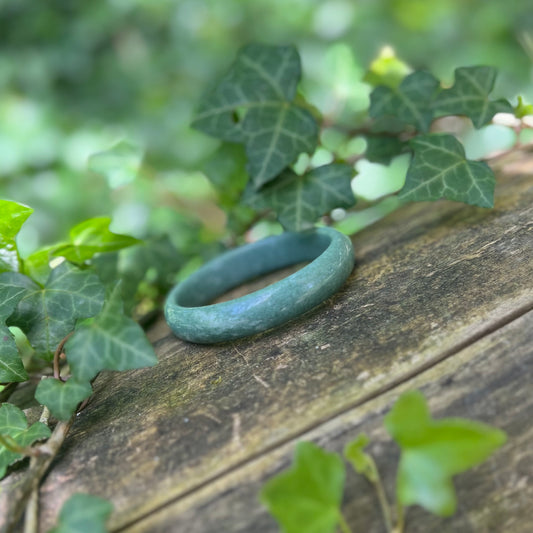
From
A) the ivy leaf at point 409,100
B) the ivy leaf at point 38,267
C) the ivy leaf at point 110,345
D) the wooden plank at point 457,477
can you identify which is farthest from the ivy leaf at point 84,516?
the ivy leaf at point 409,100

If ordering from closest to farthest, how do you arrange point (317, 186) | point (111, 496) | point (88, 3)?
point (111, 496) → point (317, 186) → point (88, 3)

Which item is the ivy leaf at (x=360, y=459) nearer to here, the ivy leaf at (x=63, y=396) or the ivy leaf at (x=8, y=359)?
the ivy leaf at (x=63, y=396)

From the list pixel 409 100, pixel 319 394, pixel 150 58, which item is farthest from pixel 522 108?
pixel 150 58

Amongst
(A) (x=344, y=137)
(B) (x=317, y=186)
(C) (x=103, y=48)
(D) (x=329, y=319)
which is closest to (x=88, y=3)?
(C) (x=103, y=48)

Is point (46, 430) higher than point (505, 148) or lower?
lower

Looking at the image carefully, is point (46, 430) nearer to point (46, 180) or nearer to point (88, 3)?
point (46, 180)

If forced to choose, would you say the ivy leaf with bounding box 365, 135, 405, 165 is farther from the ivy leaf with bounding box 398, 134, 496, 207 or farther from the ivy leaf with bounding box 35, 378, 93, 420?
the ivy leaf with bounding box 35, 378, 93, 420
